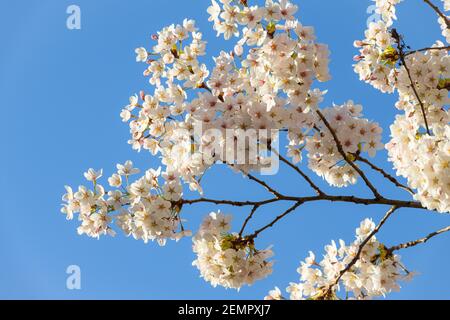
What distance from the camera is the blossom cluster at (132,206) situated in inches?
224

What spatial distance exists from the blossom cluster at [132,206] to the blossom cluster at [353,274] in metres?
1.35

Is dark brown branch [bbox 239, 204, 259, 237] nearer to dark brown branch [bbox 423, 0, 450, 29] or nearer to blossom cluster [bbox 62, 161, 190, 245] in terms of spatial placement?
blossom cluster [bbox 62, 161, 190, 245]

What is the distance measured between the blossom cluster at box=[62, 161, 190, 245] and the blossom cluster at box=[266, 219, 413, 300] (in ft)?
4.41

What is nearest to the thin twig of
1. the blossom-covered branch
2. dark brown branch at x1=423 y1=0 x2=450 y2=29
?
the blossom-covered branch

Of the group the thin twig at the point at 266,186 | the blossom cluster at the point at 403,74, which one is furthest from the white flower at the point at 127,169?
the blossom cluster at the point at 403,74

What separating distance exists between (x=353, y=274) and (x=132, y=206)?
239 cm

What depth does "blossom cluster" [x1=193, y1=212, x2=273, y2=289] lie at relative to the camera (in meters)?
5.64

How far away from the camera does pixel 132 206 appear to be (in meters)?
5.75

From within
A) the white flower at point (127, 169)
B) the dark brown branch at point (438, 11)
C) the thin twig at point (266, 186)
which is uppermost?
the dark brown branch at point (438, 11)

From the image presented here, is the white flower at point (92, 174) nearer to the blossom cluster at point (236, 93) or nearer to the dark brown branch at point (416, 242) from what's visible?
the blossom cluster at point (236, 93)

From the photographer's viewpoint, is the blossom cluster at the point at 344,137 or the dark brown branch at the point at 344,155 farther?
the blossom cluster at the point at 344,137
